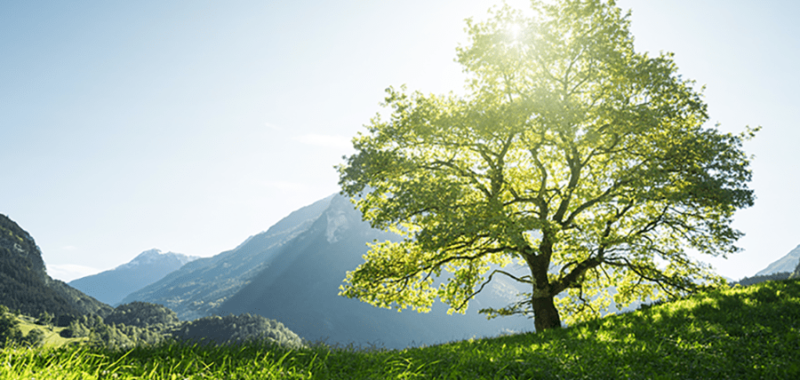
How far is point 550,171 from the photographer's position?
20109 mm

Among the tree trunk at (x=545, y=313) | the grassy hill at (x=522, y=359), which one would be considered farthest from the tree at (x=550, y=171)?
the grassy hill at (x=522, y=359)

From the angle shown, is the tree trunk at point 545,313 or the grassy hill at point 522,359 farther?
the tree trunk at point 545,313

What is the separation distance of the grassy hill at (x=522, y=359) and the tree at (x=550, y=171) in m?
4.79

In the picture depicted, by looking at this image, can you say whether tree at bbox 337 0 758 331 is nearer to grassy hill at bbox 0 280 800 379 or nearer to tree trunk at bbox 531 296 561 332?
tree trunk at bbox 531 296 561 332

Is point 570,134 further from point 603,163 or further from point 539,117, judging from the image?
point 603,163

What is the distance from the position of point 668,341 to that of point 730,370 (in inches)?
73.1

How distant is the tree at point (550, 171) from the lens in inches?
568

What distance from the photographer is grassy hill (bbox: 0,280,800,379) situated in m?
6.15

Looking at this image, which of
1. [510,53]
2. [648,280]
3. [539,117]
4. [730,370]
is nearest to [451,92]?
[510,53]

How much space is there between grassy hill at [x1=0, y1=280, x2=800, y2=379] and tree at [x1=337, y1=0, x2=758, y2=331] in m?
4.79

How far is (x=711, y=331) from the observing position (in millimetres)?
8633

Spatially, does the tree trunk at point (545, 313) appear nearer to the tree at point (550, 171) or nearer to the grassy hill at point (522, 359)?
the tree at point (550, 171)

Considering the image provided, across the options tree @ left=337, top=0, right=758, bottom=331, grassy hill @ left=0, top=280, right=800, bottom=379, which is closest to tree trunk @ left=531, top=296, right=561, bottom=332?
tree @ left=337, top=0, right=758, bottom=331

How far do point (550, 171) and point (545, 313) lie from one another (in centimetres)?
713
